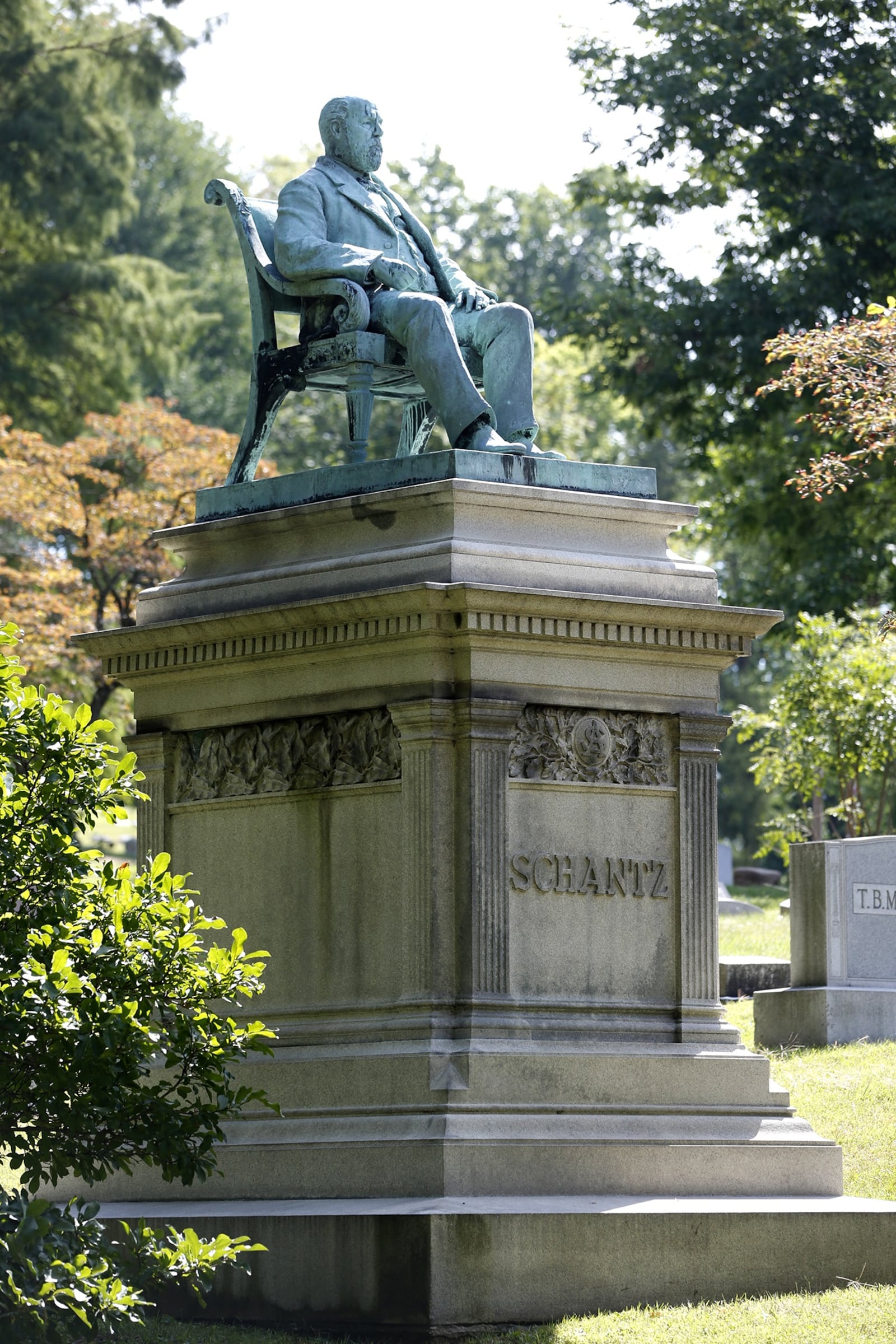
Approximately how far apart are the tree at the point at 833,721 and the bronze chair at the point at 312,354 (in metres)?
14.3

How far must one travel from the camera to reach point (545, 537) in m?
9.53

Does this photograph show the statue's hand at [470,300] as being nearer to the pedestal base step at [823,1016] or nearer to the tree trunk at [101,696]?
the pedestal base step at [823,1016]

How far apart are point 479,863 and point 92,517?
24367mm

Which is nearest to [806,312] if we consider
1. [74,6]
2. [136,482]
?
[136,482]

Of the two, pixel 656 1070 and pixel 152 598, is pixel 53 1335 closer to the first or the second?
pixel 656 1070

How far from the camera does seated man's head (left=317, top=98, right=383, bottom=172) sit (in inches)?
424

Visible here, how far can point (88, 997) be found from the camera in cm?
704

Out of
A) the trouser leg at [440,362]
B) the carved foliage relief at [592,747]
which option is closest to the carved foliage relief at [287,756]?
the carved foliage relief at [592,747]

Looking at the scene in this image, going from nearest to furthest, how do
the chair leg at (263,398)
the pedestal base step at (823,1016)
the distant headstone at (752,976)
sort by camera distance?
the chair leg at (263,398), the pedestal base step at (823,1016), the distant headstone at (752,976)

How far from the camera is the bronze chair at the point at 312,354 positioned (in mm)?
10258

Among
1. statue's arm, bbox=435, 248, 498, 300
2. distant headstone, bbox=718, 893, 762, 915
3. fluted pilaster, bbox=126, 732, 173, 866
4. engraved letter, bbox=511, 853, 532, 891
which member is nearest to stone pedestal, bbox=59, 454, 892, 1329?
engraved letter, bbox=511, 853, 532, 891

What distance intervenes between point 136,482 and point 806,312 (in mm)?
11039

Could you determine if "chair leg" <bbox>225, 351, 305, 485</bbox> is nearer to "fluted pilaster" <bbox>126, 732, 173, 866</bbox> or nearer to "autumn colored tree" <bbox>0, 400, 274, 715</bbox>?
"fluted pilaster" <bbox>126, 732, 173, 866</bbox>

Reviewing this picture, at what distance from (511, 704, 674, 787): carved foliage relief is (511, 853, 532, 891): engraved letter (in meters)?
0.33
